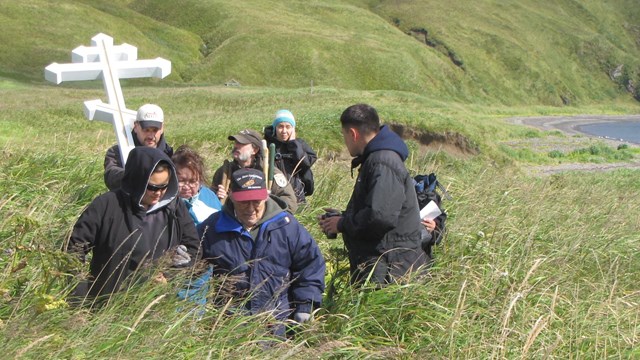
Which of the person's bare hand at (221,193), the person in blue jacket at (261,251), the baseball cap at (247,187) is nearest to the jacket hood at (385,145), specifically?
the person in blue jacket at (261,251)

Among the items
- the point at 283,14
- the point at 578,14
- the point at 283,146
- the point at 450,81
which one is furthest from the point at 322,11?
the point at 283,146

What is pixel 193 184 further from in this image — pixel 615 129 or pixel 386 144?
pixel 615 129

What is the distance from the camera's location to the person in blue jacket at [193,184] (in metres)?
5.42

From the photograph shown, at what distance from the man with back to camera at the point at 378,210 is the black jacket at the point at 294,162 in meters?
2.07

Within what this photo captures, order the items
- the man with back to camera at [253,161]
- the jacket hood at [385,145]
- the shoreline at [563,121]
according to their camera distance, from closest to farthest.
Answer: the jacket hood at [385,145], the man with back to camera at [253,161], the shoreline at [563,121]

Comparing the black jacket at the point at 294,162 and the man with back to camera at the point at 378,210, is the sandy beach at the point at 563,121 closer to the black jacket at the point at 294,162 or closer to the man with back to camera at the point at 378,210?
the black jacket at the point at 294,162

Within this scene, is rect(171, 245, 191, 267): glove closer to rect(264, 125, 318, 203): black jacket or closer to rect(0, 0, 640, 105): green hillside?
rect(264, 125, 318, 203): black jacket

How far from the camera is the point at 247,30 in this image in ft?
316

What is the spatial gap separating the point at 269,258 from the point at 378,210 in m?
0.84

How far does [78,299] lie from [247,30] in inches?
3714

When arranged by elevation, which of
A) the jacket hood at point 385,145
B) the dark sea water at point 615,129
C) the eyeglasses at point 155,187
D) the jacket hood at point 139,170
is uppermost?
the jacket hood at point 139,170

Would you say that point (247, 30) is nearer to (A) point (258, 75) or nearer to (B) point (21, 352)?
(A) point (258, 75)

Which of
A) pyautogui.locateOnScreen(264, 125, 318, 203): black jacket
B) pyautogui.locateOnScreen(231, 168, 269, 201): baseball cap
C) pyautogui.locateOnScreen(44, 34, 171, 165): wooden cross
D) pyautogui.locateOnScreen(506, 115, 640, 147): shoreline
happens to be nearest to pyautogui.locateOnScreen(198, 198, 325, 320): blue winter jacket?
pyautogui.locateOnScreen(231, 168, 269, 201): baseball cap

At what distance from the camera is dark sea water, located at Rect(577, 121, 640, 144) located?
70.9 meters
